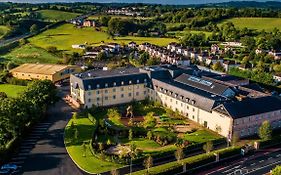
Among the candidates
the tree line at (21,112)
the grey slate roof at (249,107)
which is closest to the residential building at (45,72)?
the tree line at (21,112)

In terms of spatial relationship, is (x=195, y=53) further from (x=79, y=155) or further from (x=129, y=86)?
(x=79, y=155)

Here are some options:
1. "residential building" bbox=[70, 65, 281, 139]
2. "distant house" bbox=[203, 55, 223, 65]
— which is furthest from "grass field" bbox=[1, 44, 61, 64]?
"distant house" bbox=[203, 55, 223, 65]

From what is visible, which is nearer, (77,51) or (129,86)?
(129,86)

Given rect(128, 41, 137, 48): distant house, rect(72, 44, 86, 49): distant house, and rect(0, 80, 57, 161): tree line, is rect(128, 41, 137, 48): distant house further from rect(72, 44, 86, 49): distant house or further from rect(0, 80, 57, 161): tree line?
rect(0, 80, 57, 161): tree line

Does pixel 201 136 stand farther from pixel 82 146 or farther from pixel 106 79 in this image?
pixel 106 79

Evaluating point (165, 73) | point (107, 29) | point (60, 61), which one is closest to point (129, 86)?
point (165, 73)

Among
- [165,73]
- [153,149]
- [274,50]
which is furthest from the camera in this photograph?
[274,50]

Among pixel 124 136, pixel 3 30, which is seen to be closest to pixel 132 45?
pixel 3 30

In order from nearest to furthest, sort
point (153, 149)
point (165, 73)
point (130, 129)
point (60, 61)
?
point (153, 149) < point (130, 129) < point (165, 73) < point (60, 61)
